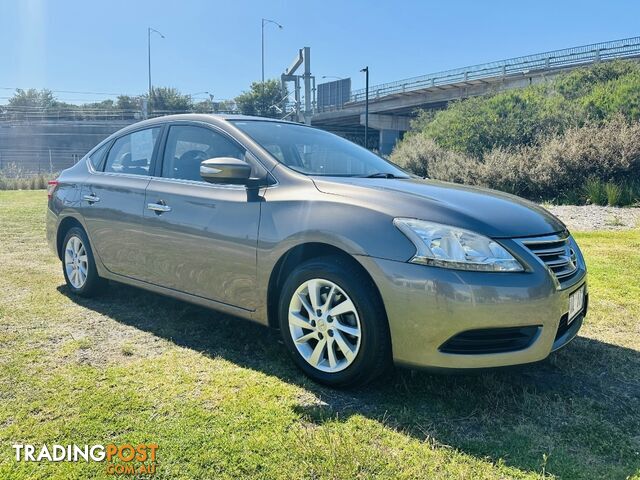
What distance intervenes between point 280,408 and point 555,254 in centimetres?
169

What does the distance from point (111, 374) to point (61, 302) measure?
1866 mm

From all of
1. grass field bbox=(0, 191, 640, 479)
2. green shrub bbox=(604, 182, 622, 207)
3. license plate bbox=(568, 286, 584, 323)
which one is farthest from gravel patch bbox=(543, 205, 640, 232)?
license plate bbox=(568, 286, 584, 323)

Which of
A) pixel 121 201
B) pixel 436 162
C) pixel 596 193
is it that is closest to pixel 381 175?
pixel 121 201

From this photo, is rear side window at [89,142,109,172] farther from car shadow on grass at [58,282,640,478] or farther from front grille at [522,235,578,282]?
front grille at [522,235,578,282]

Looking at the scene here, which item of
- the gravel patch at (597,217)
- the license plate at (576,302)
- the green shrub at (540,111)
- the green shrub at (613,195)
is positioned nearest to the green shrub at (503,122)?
the green shrub at (540,111)

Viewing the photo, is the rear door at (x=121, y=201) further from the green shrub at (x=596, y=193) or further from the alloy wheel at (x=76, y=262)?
the green shrub at (x=596, y=193)

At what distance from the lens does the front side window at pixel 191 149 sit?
11.9 feet

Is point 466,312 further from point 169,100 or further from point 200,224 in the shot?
point 169,100

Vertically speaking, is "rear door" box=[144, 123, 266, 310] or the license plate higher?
"rear door" box=[144, 123, 266, 310]

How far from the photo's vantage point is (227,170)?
3152mm

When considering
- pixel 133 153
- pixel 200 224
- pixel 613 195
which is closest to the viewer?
pixel 200 224

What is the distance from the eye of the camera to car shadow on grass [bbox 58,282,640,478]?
7.48 ft

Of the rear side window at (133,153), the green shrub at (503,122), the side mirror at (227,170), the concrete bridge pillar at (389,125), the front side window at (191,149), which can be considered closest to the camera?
the side mirror at (227,170)

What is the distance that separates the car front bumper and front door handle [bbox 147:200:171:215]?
175 cm
